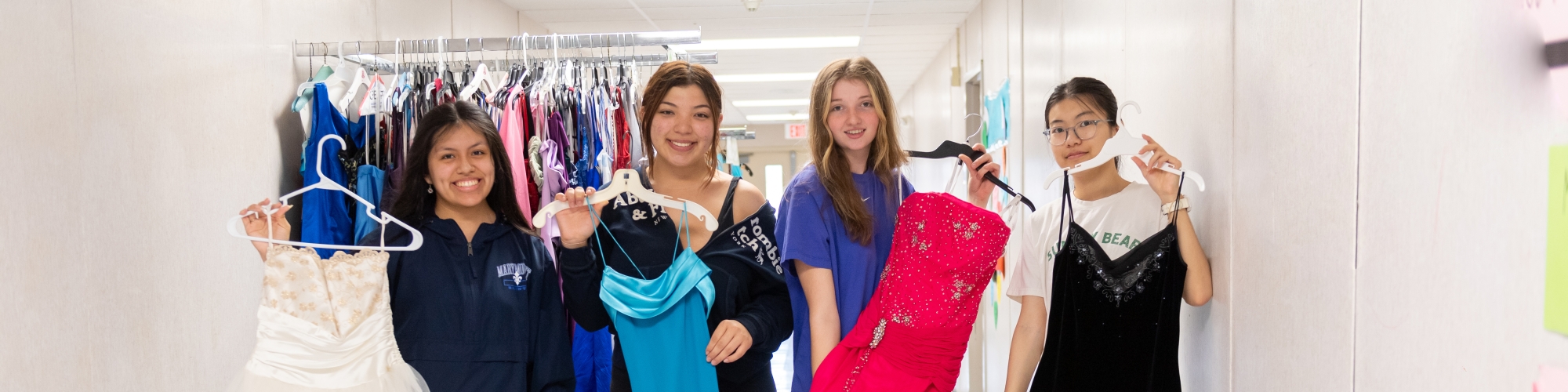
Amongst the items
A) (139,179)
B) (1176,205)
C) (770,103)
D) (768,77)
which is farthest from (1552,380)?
(770,103)

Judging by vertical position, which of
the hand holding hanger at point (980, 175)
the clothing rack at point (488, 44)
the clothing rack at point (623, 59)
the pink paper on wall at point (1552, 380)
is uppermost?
the clothing rack at point (488, 44)

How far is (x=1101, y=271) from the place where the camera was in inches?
70.9

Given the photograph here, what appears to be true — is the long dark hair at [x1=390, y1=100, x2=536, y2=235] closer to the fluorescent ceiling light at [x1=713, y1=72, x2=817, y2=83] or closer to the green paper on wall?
the green paper on wall

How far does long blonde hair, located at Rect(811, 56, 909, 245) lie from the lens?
209 centimetres

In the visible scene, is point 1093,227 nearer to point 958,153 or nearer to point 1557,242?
point 958,153

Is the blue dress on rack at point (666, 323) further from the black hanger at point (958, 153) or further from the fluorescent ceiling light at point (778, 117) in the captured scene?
the fluorescent ceiling light at point (778, 117)

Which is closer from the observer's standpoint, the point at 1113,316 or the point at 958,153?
the point at 1113,316

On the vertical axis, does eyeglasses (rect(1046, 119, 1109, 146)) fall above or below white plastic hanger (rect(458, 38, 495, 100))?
below

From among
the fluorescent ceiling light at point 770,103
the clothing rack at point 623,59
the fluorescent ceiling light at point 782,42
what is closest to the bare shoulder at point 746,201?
the clothing rack at point 623,59

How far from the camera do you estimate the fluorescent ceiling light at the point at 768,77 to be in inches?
346

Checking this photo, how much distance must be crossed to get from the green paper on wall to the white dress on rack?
74.5 inches

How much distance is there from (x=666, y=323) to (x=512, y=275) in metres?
0.36

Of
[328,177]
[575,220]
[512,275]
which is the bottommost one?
[512,275]

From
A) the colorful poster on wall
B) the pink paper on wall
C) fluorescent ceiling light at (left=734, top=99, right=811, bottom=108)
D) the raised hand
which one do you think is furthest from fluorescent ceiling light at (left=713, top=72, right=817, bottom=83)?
the pink paper on wall
